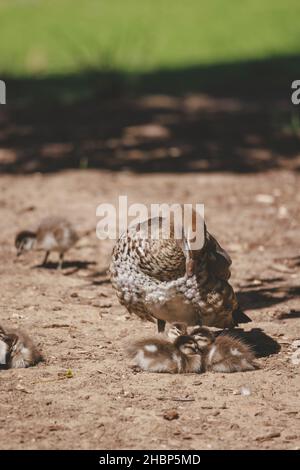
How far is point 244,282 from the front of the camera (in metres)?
7.59

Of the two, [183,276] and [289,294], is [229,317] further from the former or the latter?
[289,294]

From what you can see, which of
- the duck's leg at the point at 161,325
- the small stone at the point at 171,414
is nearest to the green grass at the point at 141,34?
the duck's leg at the point at 161,325

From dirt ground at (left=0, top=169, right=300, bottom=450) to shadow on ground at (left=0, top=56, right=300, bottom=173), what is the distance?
3.49 ft

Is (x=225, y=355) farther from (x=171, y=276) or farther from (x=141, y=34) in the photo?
(x=141, y=34)

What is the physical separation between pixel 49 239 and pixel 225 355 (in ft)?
9.48

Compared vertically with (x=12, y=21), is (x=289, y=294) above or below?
below

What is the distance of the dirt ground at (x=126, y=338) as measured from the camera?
480 cm

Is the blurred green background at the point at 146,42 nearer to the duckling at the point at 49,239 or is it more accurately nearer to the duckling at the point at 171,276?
the duckling at the point at 49,239

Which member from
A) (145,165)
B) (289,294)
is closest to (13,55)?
(145,165)

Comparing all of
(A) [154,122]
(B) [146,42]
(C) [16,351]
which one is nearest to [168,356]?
(C) [16,351]

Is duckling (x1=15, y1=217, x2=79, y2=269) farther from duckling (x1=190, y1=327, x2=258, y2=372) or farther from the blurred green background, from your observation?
the blurred green background

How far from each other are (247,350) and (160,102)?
8994 mm

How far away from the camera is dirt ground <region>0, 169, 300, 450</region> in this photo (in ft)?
15.7

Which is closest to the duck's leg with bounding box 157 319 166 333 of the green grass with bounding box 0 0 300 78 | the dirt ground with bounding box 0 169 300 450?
the dirt ground with bounding box 0 169 300 450
